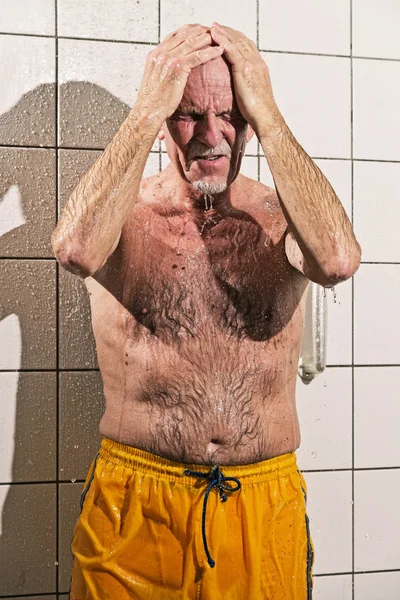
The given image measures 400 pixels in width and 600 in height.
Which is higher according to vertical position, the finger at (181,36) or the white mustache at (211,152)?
the finger at (181,36)

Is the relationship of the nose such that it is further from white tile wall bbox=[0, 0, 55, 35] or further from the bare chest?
white tile wall bbox=[0, 0, 55, 35]

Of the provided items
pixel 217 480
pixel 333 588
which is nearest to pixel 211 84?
pixel 217 480

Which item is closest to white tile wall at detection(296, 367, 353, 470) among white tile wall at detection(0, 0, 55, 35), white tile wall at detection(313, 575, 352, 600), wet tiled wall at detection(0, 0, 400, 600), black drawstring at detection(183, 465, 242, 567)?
wet tiled wall at detection(0, 0, 400, 600)

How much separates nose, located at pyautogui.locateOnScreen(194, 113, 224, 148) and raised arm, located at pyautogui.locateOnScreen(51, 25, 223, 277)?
65 millimetres

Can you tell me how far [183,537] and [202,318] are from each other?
402mm

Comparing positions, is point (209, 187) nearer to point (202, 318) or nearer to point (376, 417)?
point (202, 318)

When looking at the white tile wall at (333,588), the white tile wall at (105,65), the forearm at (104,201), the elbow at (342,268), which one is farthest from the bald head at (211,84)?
the white tile wall at (333,588)

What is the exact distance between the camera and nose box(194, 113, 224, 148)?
4.20 feet

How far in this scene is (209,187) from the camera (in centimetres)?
132

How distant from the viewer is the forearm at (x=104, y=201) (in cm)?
121

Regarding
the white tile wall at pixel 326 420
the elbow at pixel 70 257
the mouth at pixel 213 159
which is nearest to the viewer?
the elbow at pixel 70 257

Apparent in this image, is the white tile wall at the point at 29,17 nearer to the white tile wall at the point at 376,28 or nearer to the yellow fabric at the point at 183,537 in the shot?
the white tile wall at the point at 376,28

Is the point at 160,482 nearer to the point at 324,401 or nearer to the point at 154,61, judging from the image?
the point at 324,401

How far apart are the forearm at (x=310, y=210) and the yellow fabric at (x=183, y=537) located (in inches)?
16.4
